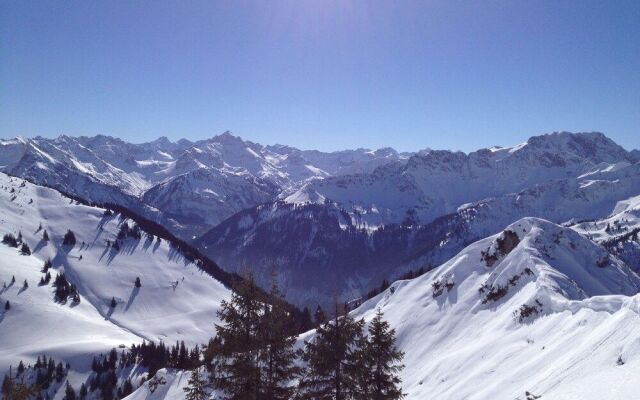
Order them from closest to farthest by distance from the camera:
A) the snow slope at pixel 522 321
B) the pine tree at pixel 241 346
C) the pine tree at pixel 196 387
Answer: the pine tree at pixel 241 346, the pine tree at pixel 196 387, the snow slope at pixel 522 321

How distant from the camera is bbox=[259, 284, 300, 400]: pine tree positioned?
2284 cm

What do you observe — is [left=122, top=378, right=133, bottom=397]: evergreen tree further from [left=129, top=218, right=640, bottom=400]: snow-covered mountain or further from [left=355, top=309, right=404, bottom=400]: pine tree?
[left=355, top=309, right=404, bottom=400]: pine tree

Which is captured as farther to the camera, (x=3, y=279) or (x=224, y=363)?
(x=3, y=279)

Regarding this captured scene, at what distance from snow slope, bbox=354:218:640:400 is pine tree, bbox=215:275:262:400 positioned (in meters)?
14.0

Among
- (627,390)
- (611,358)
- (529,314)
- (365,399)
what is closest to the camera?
(627,390)

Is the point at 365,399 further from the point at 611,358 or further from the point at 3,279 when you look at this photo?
the point at 3,279

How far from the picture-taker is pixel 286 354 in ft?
76.9

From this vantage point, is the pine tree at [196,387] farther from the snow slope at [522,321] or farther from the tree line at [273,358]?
the snow slope at [522,321]

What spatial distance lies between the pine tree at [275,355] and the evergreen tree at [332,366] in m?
1.46

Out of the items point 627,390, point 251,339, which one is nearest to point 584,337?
point 627,390

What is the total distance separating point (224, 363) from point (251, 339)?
173cm

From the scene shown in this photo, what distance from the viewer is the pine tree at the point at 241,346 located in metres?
22.4

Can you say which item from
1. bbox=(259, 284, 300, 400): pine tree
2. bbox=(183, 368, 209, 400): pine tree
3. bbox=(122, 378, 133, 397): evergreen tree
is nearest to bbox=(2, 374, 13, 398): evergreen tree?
bbox=(183, 368, 209, 400): pine tree

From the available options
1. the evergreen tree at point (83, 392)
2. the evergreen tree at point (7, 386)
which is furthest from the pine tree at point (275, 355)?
the evergreen tree at point (83, 392)
